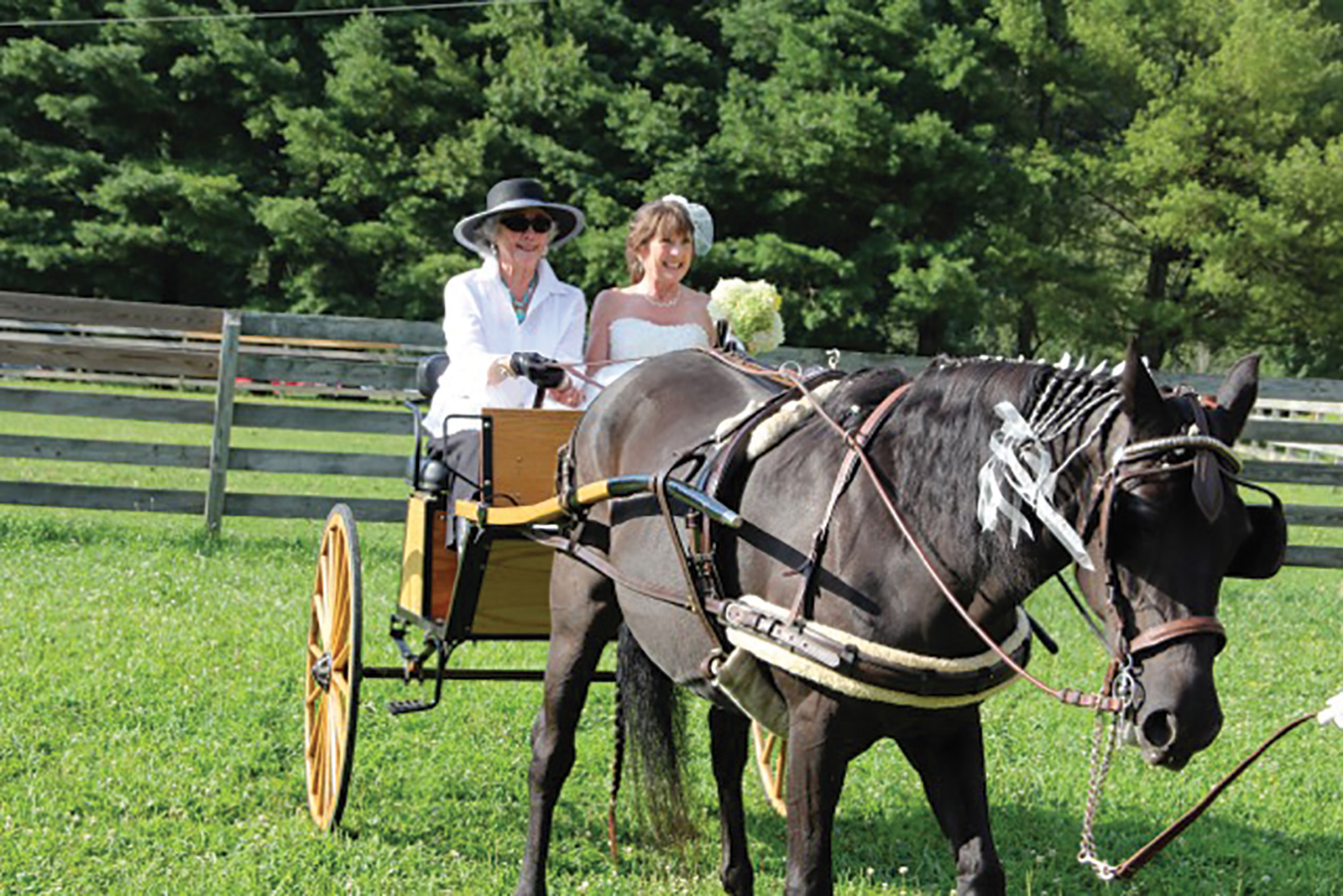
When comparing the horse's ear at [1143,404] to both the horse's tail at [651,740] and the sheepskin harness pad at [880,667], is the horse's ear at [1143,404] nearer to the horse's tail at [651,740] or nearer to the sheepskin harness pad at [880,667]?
the sheepskin harness pad at [880,667]

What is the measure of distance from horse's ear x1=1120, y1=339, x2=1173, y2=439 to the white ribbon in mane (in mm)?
197

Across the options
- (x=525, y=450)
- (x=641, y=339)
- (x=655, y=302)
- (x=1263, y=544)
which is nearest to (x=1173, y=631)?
(x=1263, y=544)

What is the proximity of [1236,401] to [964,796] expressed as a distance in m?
1.26

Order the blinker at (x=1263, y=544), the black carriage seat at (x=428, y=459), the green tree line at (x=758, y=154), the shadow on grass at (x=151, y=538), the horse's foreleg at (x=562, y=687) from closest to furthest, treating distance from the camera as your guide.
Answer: the blinker at (x=1263, y=544) < the horse's foreleg at (x=562, y=687) < the black carriage seat at (x=428, y=459) < the shadow on grass at (x=151, y=538) < the green tree line at (x=758, y=154)

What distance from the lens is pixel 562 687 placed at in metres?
4.50

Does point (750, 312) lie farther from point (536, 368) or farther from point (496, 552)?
point (496, 552)

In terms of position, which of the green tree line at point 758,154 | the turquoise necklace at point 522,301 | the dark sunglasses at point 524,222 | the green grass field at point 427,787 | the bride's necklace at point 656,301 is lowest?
the green grass field at point 427,787

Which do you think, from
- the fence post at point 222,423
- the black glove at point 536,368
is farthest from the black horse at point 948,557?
the fence post at point 222,423

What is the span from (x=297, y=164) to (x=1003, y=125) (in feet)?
58.5

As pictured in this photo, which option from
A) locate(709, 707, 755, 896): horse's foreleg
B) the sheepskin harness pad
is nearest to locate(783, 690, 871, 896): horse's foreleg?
the sheepskin harness pad

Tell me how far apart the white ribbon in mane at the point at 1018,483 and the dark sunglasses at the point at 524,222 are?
2.70 meters

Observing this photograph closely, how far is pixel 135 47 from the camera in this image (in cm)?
3503

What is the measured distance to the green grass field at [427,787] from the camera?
4641mm

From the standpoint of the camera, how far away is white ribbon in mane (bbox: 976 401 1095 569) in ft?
9.01
